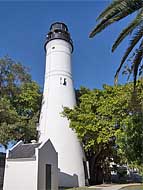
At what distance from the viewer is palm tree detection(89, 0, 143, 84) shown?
936 cm

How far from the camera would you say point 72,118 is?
26125mm

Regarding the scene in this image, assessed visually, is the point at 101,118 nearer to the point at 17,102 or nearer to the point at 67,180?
the point at 67,180

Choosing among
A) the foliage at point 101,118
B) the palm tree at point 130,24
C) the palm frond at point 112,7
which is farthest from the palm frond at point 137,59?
the foliage at point 101,118

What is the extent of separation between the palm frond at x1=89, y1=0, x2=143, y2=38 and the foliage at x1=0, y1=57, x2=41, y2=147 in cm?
1735

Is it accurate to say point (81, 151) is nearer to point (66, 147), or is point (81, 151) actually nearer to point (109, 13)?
point (66, 147)

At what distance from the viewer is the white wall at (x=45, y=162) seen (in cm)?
1861


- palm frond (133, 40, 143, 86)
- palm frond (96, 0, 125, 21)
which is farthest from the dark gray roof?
palm frond (96, 0, 125, 21)

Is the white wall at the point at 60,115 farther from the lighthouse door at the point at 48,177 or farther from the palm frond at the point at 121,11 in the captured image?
the palm frond at the point at 121,11

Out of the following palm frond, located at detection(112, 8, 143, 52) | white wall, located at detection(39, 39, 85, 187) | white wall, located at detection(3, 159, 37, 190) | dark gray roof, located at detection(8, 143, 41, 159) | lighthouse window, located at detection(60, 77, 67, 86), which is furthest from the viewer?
lighthouse window, located at detection(60, 77, 67, 86)

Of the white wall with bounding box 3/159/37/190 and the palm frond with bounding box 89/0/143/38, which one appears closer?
the palm frond with bounding box 89/0/143/38

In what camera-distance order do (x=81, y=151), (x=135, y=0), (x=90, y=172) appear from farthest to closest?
1. (x=90, y=172)
2. (x=81, y=151)
3. (x=135, y=0)

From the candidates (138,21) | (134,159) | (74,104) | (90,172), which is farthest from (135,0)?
(90,172)

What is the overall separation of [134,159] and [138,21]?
6.27 m

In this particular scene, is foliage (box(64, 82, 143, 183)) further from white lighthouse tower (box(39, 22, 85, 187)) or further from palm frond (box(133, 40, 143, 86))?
palm frond (box(133, 40, 143, 86))
